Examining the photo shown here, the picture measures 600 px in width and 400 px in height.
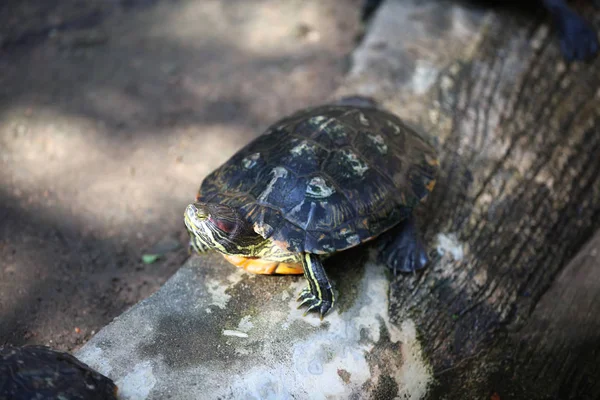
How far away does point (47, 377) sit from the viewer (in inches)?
87.5

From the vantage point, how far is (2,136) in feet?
14.3

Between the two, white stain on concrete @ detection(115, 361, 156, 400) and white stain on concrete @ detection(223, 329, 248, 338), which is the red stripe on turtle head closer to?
white stain on concrete @ detection(223, 329, 248, 338)

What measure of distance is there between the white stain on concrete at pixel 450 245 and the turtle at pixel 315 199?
0.19 m

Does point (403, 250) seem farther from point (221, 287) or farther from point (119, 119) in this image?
point (119, 119)

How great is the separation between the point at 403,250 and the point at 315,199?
1.99ft

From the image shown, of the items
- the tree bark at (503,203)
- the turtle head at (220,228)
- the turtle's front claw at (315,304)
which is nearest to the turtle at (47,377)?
the turtle head at (220,228)

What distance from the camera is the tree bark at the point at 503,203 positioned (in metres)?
3.14

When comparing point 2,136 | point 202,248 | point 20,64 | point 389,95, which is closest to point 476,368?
point 202,248

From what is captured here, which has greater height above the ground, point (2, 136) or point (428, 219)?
point (428, 219)

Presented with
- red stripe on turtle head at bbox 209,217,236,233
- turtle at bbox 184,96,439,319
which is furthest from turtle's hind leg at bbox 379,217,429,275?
red stripe on turtle head at bbox 209,217,236,233

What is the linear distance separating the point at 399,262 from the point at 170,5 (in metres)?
4.28

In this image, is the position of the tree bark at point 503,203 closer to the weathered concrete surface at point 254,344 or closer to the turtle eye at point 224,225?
the weathered concrete surface at point 254,344

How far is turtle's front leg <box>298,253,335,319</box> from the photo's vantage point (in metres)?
2.78

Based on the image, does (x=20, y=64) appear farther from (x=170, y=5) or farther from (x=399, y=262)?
(x=399, y=262)
